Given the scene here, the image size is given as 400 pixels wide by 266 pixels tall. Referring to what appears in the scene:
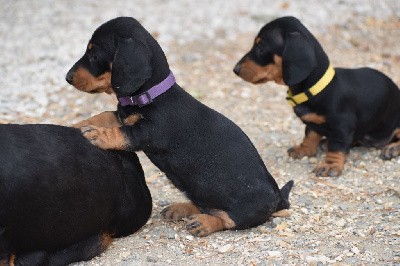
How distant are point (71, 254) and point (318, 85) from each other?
340 cm

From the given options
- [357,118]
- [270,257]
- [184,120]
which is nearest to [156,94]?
[184,120]

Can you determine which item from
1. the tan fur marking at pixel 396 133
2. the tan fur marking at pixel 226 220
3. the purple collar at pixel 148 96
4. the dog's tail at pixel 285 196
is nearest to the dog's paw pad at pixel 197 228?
the tan fur marking at pixel 226 220

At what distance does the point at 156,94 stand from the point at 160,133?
307 millimetres

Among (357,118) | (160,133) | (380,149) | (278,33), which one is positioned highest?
(278,33)

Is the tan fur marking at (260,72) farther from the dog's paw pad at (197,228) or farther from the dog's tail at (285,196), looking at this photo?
the dog's paw pad at (197,228)

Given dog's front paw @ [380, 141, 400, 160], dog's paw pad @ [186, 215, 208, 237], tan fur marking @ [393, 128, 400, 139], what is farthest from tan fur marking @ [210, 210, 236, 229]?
tan fur marking @ [393, 128, 400, 139]

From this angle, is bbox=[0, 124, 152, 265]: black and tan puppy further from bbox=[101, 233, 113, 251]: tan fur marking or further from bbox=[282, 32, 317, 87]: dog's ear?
bbox=[282, 32, 317, 87]: dog's ear

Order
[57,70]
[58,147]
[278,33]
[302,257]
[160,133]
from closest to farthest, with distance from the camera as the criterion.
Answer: [58,147] < [302,257] < [160,133] < [278,33] < [57,70]

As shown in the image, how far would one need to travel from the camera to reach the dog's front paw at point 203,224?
565 centimetres

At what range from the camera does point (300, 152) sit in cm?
793

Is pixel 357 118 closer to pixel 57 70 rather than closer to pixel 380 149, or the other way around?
pixel 380 149

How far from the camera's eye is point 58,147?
16.0 feet

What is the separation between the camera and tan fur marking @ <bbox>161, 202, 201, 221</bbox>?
6.03m

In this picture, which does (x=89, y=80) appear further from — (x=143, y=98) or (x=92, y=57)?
(x=143, y=98)
